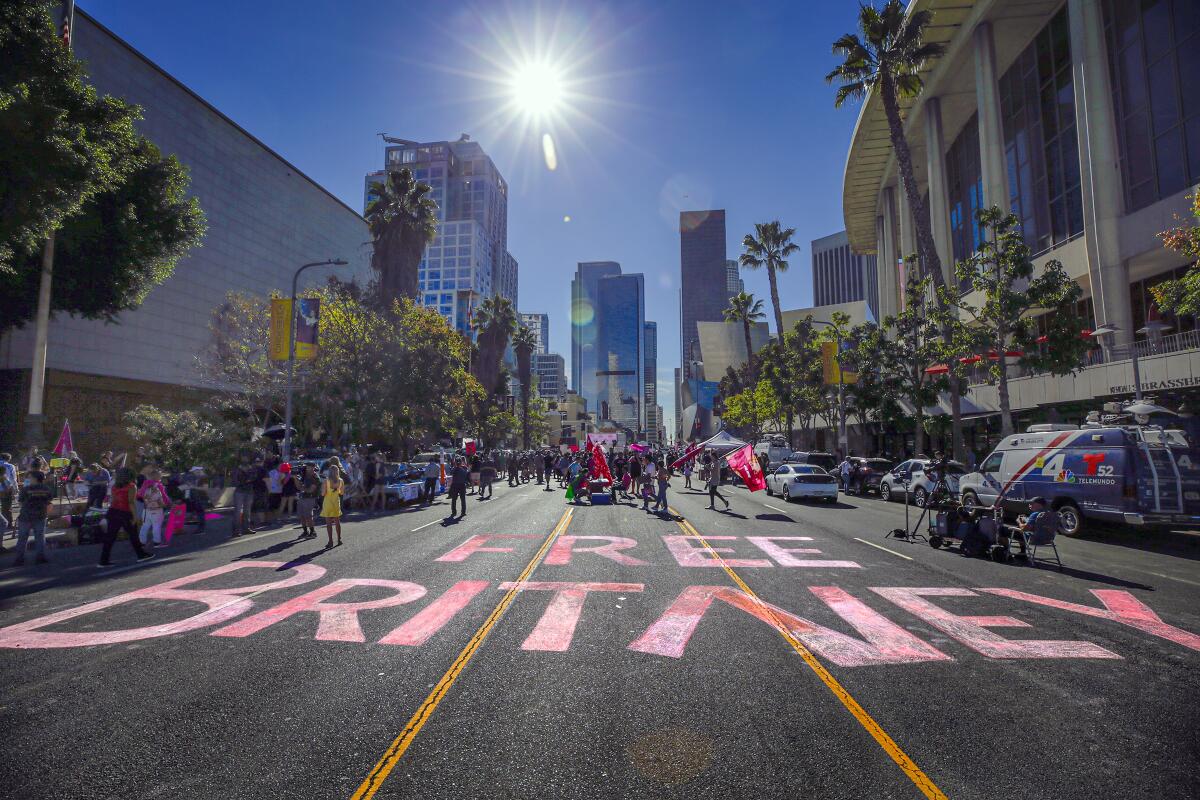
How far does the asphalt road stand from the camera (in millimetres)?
3816

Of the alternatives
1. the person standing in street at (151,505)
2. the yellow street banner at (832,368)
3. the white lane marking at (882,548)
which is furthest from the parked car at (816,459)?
the person standing in street at (151,505)

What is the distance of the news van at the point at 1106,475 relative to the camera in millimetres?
12422

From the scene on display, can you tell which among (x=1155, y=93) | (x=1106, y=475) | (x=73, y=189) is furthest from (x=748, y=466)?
(x=1155, y=93)

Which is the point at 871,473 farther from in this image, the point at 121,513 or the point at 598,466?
the point at 121,513

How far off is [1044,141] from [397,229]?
40663 millimetres

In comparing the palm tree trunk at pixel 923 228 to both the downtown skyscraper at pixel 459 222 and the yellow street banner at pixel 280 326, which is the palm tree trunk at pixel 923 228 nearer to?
the yellow street banner at pixel 280 326

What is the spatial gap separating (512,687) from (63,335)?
41.0 metres

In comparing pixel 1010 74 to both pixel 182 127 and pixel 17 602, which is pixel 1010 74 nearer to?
pixel 17 602

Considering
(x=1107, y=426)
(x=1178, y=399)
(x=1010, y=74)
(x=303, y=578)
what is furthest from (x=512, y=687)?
(x=1010, y=74)

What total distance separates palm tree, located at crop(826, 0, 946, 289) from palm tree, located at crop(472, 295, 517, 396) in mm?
43992

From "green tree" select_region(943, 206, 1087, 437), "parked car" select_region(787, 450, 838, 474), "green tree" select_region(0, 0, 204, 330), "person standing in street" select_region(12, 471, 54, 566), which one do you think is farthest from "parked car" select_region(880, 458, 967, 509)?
"green tree" select_region(0, 0, 204, 330)

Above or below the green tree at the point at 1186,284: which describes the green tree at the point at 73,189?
above

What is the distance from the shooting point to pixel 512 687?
5.25m

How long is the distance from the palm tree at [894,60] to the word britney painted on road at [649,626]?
75.6 ft
